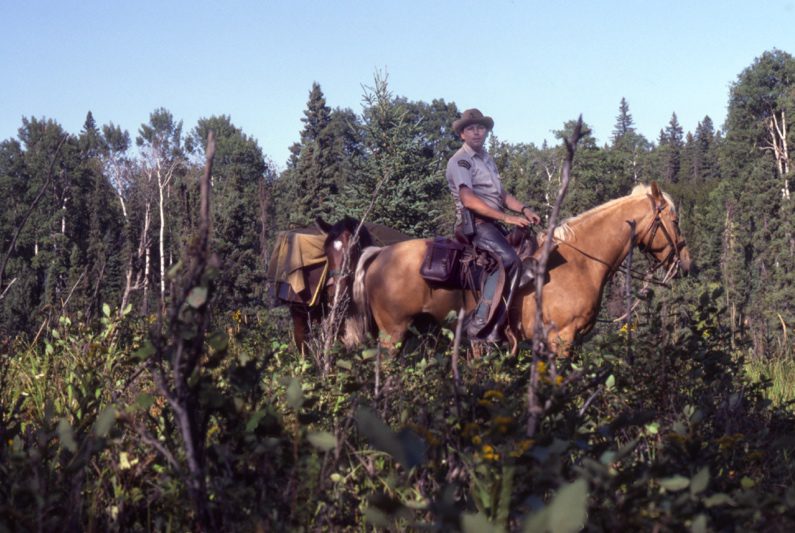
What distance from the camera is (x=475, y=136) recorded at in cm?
857

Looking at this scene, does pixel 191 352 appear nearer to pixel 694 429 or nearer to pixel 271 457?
pixel 271 457

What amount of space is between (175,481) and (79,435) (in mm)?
775

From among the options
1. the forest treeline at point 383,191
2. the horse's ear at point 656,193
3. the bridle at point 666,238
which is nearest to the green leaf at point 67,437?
the bridle at point 666,238

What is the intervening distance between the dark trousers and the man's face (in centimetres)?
80

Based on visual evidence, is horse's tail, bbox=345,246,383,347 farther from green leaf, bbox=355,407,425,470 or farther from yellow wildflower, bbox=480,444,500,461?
green leaf, bbox=355,407,425,470

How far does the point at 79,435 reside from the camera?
364 centimetres

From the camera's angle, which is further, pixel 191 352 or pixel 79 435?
pixel 79 435

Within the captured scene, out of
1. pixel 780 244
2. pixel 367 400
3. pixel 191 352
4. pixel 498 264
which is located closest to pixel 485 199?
pixel 498 264

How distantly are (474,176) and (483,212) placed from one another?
49 cm

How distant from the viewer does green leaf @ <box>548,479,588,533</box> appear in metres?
1.79

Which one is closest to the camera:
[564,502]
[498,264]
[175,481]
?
[564,502]

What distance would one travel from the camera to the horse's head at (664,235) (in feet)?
29.6

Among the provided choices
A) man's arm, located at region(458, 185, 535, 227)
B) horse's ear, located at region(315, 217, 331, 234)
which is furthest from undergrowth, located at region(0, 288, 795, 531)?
horse's ear, located at region(315, 217, 331, 234)

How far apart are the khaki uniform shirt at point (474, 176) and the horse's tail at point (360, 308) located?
114cm
